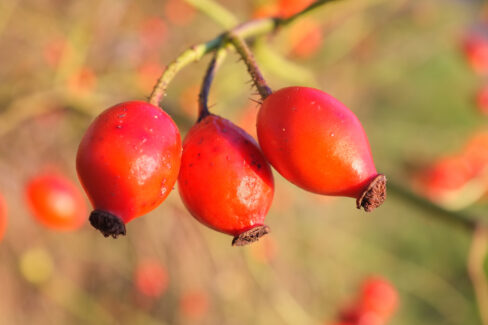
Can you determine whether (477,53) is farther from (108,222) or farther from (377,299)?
(108,222)

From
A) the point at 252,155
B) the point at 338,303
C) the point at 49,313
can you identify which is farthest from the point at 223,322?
the point at 252,155

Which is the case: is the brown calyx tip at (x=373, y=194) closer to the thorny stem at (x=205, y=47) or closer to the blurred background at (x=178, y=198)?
the thorny stem at (x=205, y=47)

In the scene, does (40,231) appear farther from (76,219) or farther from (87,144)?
(87,144)

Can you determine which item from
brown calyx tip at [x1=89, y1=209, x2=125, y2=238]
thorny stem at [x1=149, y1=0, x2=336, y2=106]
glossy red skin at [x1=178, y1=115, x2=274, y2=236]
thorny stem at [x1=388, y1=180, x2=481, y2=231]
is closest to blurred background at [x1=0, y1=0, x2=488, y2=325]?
thorny stem at [x1=388, y1=180, x2=481, y2=231]

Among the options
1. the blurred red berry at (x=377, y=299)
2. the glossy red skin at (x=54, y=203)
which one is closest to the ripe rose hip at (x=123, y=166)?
the glossy red skin at (x=54, y=203)

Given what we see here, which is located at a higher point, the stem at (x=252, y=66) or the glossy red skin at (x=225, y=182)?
the stem at (x=252, y=66)

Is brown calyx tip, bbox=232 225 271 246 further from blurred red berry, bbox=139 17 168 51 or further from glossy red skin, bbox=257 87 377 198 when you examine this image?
blurred red berry, bbox=139 17 168 51

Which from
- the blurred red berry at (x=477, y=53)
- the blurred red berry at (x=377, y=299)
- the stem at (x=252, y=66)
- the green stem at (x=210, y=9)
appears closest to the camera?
the stem at (x=252, y=66)
